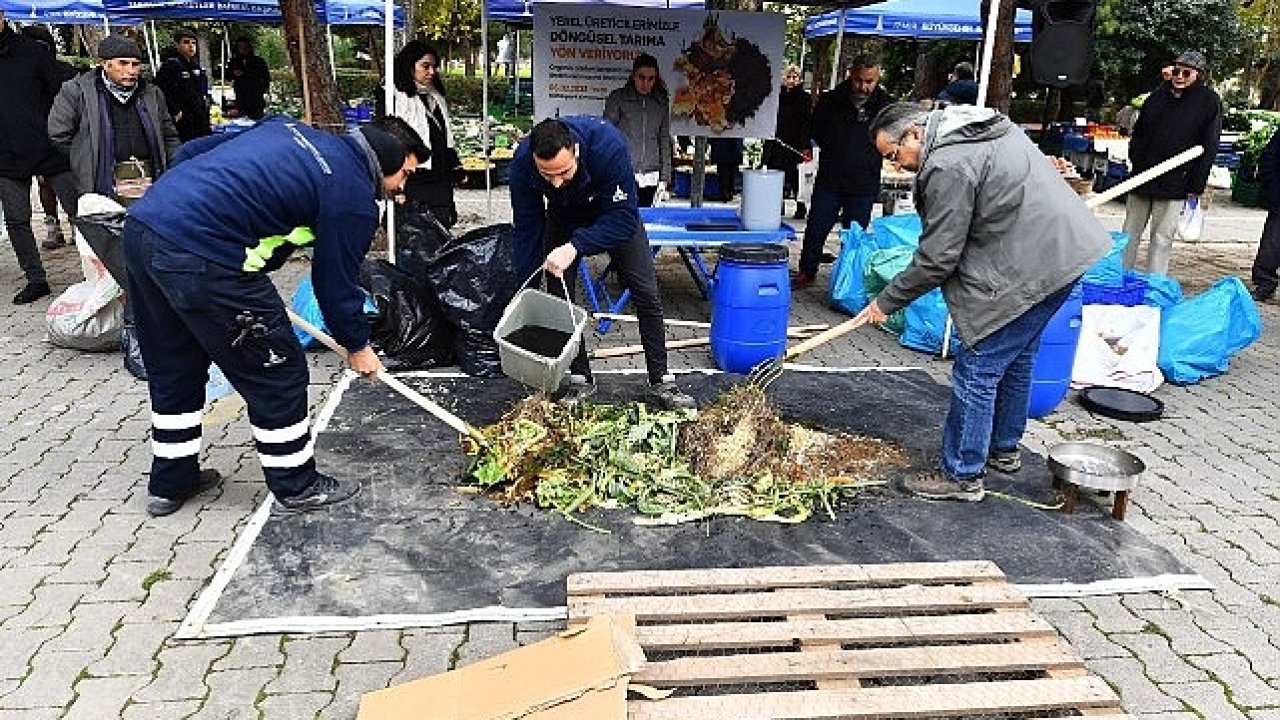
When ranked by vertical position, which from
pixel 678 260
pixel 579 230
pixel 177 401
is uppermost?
pixel 579 230

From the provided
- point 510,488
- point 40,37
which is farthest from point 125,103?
point 510,488

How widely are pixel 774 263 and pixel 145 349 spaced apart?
10.3ft

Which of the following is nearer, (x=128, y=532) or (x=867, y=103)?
(x=128, y=532)

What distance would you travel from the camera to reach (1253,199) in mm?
12945

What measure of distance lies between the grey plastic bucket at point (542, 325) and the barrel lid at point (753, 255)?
48.2 inches

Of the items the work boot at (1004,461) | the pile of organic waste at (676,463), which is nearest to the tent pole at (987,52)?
the work boot at (1004,461)

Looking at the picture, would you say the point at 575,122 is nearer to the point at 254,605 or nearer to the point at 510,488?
the point at 510,488

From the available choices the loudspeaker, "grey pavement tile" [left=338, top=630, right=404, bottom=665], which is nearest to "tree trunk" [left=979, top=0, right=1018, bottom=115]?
the loudspeaker

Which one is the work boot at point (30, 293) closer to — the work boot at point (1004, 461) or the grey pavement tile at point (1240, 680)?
the work boot at point (1004, 461)

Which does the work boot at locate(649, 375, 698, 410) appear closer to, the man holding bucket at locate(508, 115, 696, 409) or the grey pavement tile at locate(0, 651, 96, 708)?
the man holding bucket at locate(508, 115, 696, 409)

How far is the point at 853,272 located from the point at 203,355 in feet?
14.9

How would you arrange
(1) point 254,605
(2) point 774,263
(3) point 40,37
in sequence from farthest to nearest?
(3) point 40,37 → (2) point 774,263 → (1) point 254,605

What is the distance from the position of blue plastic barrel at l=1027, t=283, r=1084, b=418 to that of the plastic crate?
3.00 ft

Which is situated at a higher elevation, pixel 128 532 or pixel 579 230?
pixel 579 230
